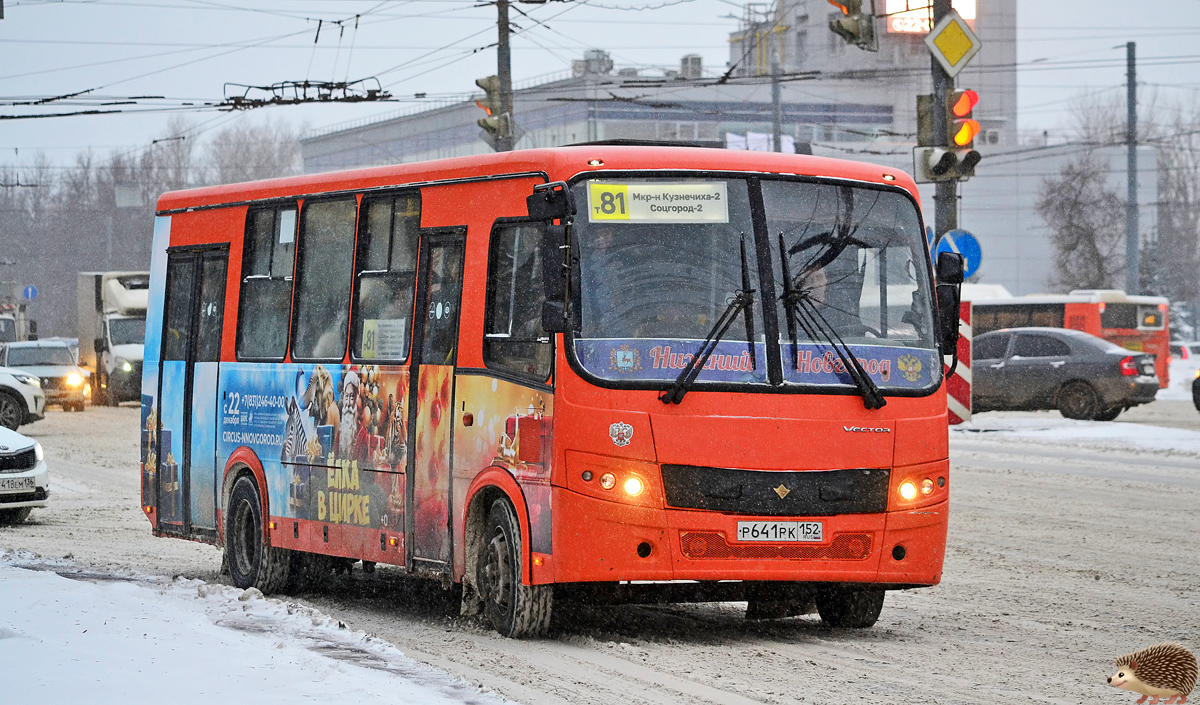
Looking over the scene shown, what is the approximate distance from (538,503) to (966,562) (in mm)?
5566

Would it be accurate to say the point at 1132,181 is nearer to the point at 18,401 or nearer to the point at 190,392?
the point at 18,401

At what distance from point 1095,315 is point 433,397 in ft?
→ 117

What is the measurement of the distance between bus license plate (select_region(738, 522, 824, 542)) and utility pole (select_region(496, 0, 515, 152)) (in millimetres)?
21463

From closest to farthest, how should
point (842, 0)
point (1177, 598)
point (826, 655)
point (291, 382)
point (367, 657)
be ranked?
point (367, 657) → point (826, 655) → point (1177, 598) → point (291, 382) → point (842, 0)

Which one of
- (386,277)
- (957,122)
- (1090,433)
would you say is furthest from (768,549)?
(1090,433)

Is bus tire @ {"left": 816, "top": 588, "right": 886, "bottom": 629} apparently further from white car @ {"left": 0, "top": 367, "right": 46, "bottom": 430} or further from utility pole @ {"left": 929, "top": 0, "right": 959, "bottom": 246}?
white car @ {"left": 0, "top": 367, "right": 46, "bottom": 430}

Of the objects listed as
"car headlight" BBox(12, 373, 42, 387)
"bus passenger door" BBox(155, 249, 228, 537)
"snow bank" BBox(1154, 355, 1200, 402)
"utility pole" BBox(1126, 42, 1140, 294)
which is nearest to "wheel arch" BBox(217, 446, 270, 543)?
"bus passenger door" BBox(155, 249, 228, 537)

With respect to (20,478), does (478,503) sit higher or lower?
higher

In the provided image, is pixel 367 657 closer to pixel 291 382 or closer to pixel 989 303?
pixel 291 382

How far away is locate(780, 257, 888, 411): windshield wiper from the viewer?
982 cm

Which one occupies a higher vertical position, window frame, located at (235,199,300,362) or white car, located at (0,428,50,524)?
window frame, located at (235,199,300,362)

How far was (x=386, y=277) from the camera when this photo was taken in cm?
1169

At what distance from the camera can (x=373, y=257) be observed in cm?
1188

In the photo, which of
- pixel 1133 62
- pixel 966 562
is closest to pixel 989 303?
pixel 1133 62
